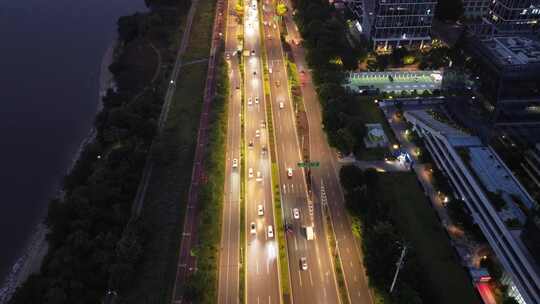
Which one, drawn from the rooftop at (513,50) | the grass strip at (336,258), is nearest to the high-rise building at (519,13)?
the rooftop at (513,50)

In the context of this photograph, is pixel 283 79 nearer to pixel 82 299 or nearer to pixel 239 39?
pixel 239 39

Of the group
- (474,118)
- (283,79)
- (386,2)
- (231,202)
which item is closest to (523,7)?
(386,2)

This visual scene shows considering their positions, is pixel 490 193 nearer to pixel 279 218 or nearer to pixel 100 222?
pixel 279 218

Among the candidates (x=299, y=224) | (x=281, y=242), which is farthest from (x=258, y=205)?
(x=281, y=242)

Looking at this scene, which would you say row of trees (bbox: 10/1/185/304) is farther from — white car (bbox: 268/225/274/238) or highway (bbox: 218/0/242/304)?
white car (bbox: 268/225/274/238)

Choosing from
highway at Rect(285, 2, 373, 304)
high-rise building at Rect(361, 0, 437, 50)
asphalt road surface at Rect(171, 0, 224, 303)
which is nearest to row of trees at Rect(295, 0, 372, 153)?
highway at Rect(285, 2, 373, 304)
